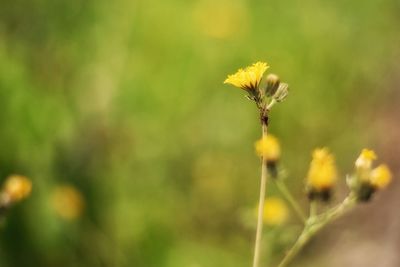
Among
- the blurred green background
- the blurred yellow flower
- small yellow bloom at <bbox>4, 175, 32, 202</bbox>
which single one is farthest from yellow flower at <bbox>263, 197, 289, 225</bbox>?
small yellow bloom at <bbox>4, 175, 32, 202</bbox>

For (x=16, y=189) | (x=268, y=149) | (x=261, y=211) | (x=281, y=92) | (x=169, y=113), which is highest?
(x=169, y=113)

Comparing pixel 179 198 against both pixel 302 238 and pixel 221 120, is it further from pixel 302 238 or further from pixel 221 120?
pixel 302 238

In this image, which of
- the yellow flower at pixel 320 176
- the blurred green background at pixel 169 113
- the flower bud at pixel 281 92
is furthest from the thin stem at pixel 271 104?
the blurred green background at pixel 169 113

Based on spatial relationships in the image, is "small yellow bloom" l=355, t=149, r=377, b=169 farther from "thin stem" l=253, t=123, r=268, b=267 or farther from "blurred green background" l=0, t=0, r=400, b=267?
"blurred green background" l=0, t=0, r=400, b=267

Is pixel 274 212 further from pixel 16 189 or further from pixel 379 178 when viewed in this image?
pixel 379 178

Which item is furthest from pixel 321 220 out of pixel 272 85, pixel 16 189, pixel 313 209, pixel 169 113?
pixel 169 113

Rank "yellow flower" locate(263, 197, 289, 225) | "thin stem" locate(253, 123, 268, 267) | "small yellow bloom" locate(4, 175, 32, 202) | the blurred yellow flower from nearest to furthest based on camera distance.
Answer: "thin stem" locate(253, 123, 268, 267), "small yellow bloom" locate(4, 175, 32, 202), the blurred yellow flower, "yellow flower" locate(263, 197, 289, 225)
